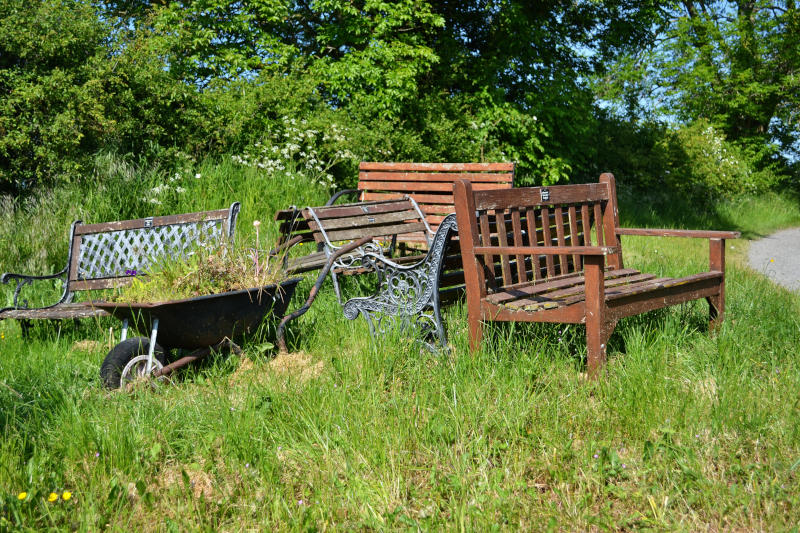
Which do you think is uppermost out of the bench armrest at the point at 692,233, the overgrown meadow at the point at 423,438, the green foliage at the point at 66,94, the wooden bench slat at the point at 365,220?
the green foliage at the point at 66,94

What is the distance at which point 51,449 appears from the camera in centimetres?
292

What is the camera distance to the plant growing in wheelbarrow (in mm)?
3602

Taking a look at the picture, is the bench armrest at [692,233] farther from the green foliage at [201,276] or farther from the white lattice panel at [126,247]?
the white lattice panel at [126,247]

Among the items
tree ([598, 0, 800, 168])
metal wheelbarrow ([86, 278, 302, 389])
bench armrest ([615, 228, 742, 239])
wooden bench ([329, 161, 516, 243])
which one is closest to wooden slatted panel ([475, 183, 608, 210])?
bench armrest ([615, 228, 742, 239])

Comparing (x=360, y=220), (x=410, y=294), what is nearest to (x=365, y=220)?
(x=360, y=220)

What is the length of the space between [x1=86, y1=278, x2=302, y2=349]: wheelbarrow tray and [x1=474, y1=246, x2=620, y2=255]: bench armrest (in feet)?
4.15

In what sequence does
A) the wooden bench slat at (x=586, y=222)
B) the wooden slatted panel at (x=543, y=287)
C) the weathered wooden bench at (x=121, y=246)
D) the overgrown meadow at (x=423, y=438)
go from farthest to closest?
the weathered wooden bench at (x=121, y=246)
the wooden bench slat at (x=586, y=222)
the wooden slatted panel at (x=543, y=287)
the overgrown meadow at (x=423, y=438)

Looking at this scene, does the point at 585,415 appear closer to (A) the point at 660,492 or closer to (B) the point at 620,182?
(A) the point at 660,492

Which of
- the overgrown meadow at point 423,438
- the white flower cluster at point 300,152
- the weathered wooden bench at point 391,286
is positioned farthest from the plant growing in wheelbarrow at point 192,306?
the white flower cluster at point 300,152

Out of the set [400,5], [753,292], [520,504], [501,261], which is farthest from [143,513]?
[400,5]

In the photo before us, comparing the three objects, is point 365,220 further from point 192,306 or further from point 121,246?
point 192,306

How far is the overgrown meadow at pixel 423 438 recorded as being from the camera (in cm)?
247

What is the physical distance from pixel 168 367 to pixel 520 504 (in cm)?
210

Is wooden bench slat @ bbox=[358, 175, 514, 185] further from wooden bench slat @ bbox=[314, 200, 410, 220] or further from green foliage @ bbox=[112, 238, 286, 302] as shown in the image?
green foliage @ bbox=[112, 238, 286, 302]
